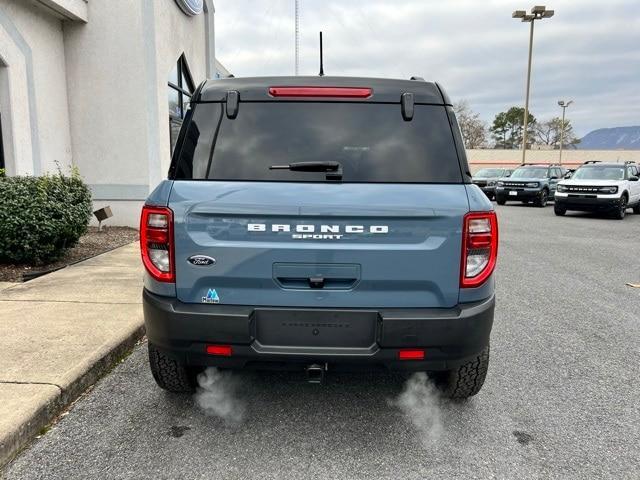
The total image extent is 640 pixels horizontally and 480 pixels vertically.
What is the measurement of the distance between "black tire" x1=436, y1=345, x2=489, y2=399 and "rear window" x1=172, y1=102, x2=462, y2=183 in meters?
1.17

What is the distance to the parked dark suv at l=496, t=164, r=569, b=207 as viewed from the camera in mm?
21625

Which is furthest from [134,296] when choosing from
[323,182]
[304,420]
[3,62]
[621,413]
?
[3,62]

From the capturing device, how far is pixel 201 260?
103 inches

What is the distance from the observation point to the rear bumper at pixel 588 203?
16.3m

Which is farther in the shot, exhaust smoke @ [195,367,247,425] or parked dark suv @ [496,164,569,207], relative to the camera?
parked dark suv @ [496,164,569,207]

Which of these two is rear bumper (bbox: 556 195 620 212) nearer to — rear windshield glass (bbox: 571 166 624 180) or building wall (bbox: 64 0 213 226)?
rear windshield glass (bbox: 571 166 624 180)

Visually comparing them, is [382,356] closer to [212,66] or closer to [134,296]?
[134,296]

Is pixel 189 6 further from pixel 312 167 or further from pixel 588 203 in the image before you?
pixel 588 203

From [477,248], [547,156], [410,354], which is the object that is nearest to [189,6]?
[477,248]

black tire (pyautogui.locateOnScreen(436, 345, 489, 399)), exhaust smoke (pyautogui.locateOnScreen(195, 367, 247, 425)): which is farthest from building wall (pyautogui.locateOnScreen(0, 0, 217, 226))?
black tire (pyautogui.locateOnScreen(436, 345, 489, 399))

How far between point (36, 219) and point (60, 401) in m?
4.06

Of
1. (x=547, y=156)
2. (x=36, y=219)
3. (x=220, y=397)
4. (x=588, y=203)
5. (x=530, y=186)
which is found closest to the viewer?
(x=220, y=397)

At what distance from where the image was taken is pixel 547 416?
3193 millimetres

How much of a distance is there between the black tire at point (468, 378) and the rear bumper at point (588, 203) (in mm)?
15655
